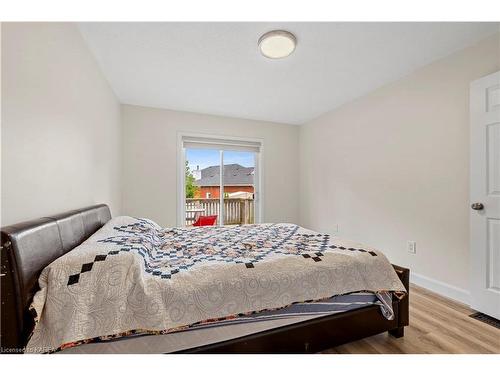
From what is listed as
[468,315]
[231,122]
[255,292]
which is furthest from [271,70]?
[468,315]

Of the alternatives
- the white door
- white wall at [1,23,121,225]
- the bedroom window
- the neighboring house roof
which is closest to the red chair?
the bedroom window

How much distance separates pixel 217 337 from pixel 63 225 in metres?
1.06

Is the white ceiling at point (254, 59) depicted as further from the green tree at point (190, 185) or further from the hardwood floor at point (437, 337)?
the hardwood floor at point (437, 337)

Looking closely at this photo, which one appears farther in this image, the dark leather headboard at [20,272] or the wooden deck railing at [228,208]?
the wooden deck railing at [228,208]

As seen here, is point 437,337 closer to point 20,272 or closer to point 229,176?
A: point 20,272

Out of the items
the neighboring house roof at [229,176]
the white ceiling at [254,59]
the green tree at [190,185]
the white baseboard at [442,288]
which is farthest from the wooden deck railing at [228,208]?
the white baseboard at [442,288]

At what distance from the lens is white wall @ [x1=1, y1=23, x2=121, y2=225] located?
1.12m

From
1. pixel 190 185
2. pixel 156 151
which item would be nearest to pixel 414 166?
pixel 190 185

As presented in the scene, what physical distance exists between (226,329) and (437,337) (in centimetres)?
154

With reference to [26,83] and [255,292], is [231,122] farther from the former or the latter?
[255,292]

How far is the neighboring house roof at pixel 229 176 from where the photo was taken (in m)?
4.18

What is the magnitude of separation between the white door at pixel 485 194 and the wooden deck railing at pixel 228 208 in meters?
3.11

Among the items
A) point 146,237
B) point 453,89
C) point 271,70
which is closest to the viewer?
point 146,237
